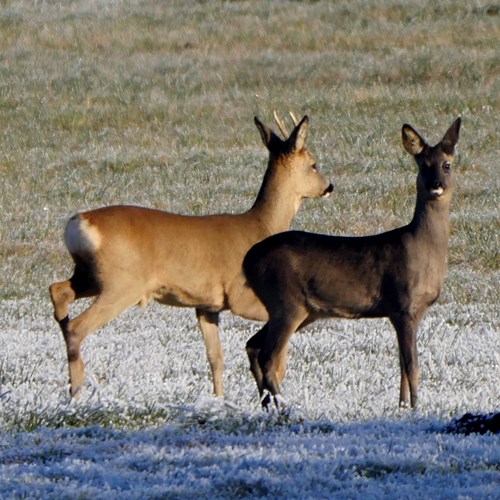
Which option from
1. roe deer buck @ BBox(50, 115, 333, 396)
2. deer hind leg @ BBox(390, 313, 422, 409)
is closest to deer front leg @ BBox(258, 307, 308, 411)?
deer hind leg @ BBox(390, 313, 422, 409)

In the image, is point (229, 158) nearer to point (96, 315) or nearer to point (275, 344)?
point (96, 315)

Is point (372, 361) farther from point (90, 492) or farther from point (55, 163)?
point (55, 163)

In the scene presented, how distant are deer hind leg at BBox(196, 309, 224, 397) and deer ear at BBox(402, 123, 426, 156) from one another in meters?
1.79

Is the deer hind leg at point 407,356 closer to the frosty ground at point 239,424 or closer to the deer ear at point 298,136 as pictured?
the frosty ground at point 239,424

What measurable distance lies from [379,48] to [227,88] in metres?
5.29

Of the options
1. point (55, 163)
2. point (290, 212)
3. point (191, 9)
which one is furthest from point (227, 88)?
point (290, 212)

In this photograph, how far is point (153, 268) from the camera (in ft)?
29.0

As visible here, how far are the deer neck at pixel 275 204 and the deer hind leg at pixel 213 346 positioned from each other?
2.74 ft

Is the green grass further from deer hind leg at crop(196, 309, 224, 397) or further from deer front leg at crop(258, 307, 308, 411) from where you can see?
deer front leg at crop(258, 307, 308, 411)

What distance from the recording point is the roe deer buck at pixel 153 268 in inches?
344

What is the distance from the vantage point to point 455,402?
8047mm

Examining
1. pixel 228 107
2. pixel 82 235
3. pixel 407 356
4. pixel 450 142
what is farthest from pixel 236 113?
pixel 407 356

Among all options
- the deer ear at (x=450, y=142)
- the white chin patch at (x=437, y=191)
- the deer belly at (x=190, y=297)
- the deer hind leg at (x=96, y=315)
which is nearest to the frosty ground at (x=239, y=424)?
the deer hind leg at (x=96, y=315)

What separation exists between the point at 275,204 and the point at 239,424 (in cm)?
367
